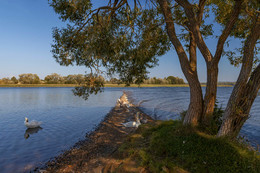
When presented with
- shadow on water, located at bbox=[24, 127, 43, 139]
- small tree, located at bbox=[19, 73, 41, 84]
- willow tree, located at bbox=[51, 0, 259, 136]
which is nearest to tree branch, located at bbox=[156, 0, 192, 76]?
willow tree, located at bbox=[51, 0, 259, 136]

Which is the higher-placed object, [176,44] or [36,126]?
[176,44]

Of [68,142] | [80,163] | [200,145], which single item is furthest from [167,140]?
[68,142]

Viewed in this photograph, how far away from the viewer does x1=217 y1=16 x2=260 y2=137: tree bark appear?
4.59m

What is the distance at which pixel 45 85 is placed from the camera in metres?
130

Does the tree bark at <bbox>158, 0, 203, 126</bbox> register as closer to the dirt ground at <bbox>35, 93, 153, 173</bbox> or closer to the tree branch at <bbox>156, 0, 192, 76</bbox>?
the tree branch at <bbox>156, 0, 192, 76</bbox>

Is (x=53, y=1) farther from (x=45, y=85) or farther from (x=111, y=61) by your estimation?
(x=45, y=85)

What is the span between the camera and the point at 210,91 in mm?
5602

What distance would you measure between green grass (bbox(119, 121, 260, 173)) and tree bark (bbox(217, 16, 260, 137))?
556 millimetres

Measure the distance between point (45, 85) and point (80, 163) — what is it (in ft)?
468

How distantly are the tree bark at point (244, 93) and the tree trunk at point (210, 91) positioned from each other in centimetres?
82

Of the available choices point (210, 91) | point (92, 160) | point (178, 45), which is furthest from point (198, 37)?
point (92, 160)

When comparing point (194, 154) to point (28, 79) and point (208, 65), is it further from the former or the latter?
point (28, 79)

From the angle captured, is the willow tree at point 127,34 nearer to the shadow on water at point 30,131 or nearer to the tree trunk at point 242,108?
the tree trunk at point 242,108

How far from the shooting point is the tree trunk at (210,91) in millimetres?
5492
